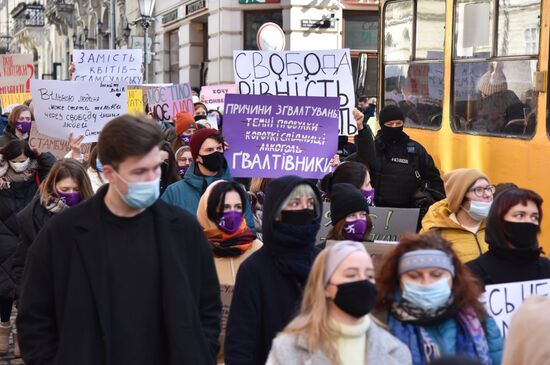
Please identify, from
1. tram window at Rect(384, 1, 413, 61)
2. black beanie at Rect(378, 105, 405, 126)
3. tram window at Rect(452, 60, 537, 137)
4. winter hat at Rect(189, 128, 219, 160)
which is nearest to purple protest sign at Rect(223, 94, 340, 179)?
black beanie at Rect(378, 105, 405, 126)

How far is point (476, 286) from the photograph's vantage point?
12.2ft

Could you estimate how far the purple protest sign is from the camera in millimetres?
7152

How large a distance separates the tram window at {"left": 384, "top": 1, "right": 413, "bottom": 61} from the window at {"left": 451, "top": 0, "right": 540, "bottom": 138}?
45.2 inches

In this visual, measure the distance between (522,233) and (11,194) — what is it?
13.9ft

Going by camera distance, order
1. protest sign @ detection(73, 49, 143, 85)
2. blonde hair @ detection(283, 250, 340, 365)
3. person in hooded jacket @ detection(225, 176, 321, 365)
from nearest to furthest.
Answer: blonde hair @ detection(283, 250, 340, 365) < person in hooded jacket @ detection(225, 176, 321, 365) < protest sign @ detection(73, 49, 143, 85)

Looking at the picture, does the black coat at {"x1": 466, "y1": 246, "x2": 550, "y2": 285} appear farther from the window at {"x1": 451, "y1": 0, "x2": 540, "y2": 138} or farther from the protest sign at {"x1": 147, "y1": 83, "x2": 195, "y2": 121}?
the protest sign at {"x1": 147, "y1": 83, "x2": 195, "y2": 121}

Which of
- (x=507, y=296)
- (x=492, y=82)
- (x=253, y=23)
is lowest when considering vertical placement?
(x=507, y=296)

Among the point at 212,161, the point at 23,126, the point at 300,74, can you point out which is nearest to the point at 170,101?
the point at 23,126

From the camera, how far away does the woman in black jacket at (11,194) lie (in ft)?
23.6

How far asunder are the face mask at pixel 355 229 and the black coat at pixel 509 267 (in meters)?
0.89

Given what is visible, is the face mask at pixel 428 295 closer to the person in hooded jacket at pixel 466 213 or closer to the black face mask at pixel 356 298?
the black face mask at pixel 356 298

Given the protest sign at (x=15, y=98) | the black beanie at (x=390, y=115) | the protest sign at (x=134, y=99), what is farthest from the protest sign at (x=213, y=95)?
the black beanie at (x=390, y=115)

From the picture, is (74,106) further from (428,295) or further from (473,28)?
(428,295)

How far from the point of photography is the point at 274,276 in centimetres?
401
